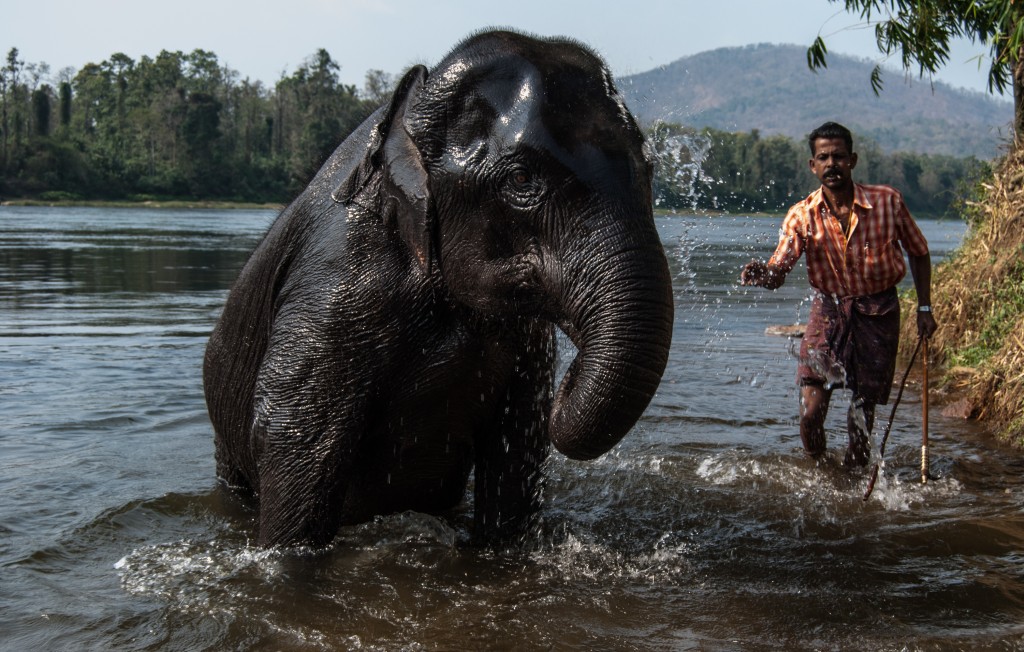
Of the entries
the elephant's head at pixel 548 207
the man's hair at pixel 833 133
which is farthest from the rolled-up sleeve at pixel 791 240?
the elephant's head at pixel 548 207

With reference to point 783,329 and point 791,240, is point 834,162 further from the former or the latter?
point 783,329

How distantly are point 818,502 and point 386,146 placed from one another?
3.32 m

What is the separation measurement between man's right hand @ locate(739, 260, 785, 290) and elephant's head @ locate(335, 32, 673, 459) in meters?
2.13

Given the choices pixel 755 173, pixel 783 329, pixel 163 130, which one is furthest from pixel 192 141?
pixel 783 329

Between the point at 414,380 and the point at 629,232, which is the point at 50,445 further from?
the point at 629,232

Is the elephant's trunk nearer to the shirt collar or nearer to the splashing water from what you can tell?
the splashing water

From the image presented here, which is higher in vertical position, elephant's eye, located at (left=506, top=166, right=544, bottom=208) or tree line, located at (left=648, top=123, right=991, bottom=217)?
tree line, located at (left=648, top=123, right=991, bottom=217)

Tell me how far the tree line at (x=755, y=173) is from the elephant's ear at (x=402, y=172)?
92cm

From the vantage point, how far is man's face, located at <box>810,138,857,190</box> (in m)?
6.06

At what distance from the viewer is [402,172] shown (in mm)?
4074

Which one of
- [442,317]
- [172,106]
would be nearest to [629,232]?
[442,317]

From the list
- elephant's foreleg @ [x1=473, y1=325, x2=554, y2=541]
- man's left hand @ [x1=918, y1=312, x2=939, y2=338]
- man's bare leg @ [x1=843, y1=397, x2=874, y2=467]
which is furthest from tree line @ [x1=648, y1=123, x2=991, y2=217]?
man's bare leg @ [x1=843, y1=397, x2=874, y2=467]

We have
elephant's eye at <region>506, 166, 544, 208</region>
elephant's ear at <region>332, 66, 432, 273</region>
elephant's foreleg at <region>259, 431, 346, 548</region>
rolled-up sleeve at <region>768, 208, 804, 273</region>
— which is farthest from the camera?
rolled-up sleeve at <region>768, 208, 804, 273</region>

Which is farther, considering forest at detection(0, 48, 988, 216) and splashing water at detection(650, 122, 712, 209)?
forest at detection(0, 48, 988, 216)
